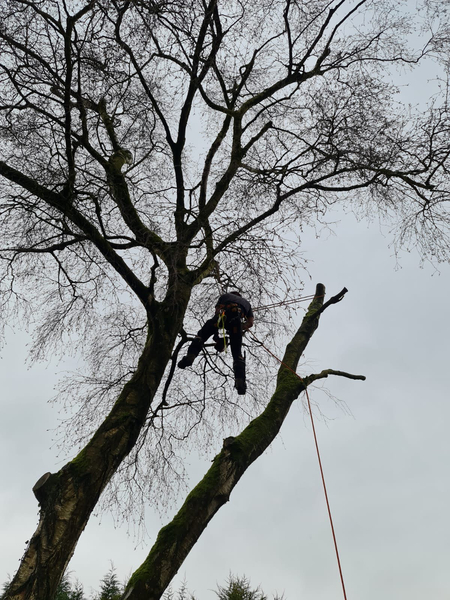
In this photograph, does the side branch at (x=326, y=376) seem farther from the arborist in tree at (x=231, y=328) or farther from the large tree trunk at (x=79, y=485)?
the large tree trunk at (x=79, y=485)

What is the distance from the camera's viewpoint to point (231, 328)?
6.22 meters

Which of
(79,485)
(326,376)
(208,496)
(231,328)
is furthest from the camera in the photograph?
(231,328)

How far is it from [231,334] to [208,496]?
215 cm

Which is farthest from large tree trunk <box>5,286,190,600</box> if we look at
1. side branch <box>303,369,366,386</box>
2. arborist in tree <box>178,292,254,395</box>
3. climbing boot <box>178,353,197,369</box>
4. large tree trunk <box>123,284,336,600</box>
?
side branch <box>303,369,366,386</box>

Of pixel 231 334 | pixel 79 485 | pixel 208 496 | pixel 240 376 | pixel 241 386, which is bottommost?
pixel 79 485

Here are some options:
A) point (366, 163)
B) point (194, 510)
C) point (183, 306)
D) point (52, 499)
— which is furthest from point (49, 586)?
point (366, 163)

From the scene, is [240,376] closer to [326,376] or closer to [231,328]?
[231,328]

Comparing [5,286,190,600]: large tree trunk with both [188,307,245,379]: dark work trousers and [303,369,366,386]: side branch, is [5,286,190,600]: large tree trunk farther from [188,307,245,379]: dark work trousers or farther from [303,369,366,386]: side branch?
[303,369,366,386]: side branch

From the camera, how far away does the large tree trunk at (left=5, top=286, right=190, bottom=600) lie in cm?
375

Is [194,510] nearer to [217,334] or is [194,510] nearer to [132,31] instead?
[217,334]

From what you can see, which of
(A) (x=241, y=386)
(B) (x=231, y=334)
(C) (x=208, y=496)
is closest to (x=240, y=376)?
(A) (x=241, y=386)

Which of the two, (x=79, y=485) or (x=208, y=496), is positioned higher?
(x=208, y=496)

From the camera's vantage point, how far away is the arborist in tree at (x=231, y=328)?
6.02m

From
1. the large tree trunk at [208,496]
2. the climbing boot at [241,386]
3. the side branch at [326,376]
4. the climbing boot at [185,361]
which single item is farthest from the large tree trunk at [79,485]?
the side branch at [326,376]
